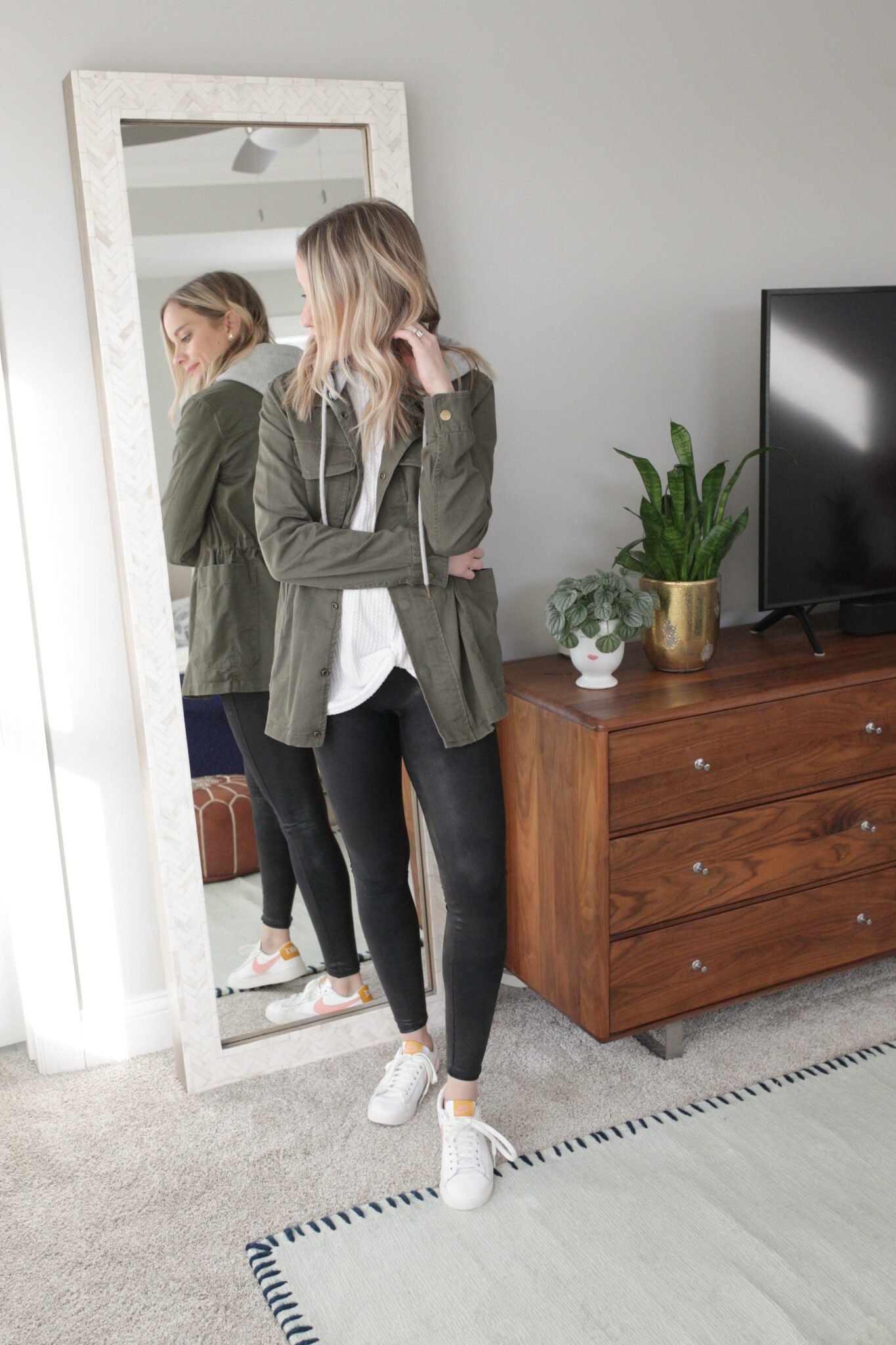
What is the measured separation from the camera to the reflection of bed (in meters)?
2.03

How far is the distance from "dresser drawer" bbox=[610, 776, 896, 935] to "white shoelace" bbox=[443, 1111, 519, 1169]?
15.6 inches

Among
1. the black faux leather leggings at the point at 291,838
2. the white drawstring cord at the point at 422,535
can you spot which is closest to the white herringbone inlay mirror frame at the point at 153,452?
the black faux leather leggings at the point at 291,838

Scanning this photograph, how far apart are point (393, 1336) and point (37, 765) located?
3.88 ft

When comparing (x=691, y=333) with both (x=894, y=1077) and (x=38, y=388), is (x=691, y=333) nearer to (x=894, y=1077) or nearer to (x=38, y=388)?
(x=38, y=388)

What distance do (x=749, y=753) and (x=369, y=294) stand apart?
1039mm

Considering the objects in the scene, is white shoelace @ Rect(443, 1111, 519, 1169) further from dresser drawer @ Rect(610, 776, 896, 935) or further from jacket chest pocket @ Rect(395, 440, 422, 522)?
jacket chest pocket @ Rect(395, 440, 422, 522)

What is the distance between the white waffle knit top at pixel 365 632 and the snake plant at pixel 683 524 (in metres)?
0.62

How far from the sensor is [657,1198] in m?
1.72

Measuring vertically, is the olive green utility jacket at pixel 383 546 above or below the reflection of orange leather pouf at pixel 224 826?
above

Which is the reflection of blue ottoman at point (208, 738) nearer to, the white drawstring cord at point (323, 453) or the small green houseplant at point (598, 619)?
the white drawstring cord at point (323, 453)

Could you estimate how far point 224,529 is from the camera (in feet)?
6.52

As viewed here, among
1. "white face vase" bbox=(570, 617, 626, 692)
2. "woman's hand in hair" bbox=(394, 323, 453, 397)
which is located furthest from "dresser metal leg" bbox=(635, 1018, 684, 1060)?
"woman's hand in hair" bbox=(394, 323, 453, 397)

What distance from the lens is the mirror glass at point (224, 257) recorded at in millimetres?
1927

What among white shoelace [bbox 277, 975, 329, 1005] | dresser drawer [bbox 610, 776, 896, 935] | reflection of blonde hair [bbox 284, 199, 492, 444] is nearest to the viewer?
reflection of blonde hair [bbox 284, 199, 492, 444]
